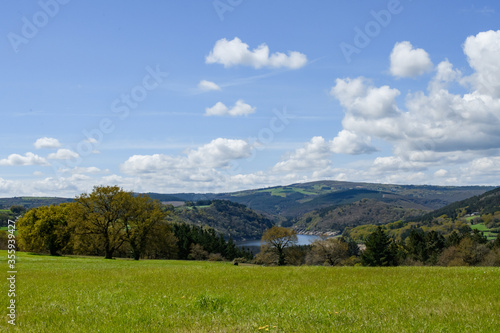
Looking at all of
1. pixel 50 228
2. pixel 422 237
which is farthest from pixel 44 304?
pixel 422 237

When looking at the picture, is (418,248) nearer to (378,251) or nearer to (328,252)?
(378,251)

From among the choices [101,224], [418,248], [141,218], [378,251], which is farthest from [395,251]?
[101,224]

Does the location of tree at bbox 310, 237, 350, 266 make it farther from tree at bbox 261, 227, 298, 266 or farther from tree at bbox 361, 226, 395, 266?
tree at bbox 361, 226, 395, 266

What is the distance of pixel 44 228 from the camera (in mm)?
80000

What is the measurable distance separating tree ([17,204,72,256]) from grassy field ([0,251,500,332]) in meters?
70.1

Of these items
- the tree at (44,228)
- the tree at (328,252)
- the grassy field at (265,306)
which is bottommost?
the tree at (328,252)

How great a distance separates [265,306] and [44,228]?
8312 centimetres

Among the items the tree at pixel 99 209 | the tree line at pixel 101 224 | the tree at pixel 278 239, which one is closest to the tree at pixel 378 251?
the tree at pixel 278 239

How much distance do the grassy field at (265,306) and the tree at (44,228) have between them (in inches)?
2761

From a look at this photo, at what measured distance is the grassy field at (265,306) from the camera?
881cm

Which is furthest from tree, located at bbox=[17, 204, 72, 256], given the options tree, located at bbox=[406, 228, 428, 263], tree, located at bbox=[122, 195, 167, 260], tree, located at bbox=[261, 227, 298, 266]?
tree, located at bbox=[406, 228, 428, 263]

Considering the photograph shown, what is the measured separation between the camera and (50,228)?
8031cm

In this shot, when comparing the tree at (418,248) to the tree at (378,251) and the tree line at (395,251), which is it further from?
the tree at (378,251)

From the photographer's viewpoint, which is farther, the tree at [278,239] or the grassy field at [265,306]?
the tree at [278,239]
